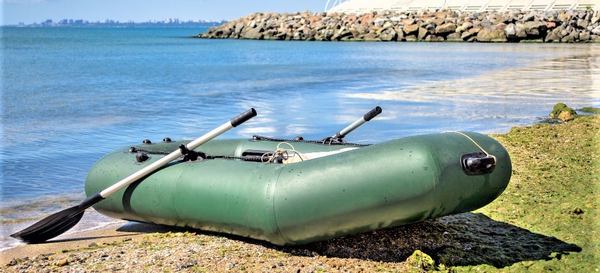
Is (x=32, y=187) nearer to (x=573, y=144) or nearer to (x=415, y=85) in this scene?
(x=573, y=144)

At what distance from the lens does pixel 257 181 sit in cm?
518

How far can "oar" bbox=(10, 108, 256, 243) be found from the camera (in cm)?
577

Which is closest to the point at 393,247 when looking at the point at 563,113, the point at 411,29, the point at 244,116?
the point at 244,116

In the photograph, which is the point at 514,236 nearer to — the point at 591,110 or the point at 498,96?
the point at 591,110

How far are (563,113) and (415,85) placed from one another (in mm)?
8915

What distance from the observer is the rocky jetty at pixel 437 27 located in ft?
146

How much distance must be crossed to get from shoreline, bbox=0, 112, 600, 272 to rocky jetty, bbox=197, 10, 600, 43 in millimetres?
39338

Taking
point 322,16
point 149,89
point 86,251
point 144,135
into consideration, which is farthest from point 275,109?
point 322,16

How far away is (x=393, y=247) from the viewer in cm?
523

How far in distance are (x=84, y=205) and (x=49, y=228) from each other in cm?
32

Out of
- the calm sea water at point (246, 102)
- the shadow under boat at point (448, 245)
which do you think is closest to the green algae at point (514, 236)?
the shadow under boat at point (448, 245)

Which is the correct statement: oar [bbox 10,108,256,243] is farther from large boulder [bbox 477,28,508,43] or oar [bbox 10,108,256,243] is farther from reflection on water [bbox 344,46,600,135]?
large boulder [bbox 477,28,508,43]

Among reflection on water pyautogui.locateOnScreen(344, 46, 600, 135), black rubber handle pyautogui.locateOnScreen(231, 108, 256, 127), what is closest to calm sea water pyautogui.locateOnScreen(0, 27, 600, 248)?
reflection on water pyautogui.locateOnScreen(344, 46, 600, 135)

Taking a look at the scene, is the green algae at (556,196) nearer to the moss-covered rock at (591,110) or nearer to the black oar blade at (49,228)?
the black oar blade at (49,228)
